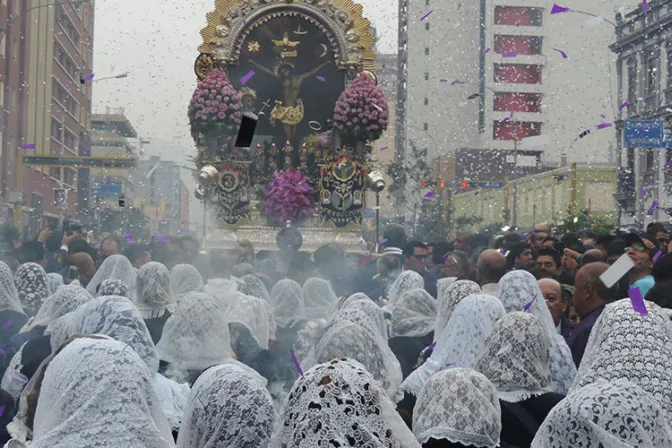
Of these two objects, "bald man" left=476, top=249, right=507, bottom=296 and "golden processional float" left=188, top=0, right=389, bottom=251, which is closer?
"bald man" left=476, top=249, right=507, bottom=296

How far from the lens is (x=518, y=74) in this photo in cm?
6525

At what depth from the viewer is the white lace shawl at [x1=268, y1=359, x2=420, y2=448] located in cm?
303

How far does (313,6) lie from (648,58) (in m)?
19.8

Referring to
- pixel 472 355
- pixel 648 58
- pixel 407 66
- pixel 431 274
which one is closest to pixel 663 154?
pixel 648 58

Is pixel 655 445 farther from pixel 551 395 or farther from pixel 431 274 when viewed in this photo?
pixel 431 274

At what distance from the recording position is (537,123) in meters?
66.1

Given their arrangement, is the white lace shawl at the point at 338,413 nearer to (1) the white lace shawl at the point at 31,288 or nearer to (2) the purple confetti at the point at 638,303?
(2) the purple confetti at the point at 638,303

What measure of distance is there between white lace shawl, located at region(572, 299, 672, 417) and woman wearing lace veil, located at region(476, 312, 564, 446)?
43cm

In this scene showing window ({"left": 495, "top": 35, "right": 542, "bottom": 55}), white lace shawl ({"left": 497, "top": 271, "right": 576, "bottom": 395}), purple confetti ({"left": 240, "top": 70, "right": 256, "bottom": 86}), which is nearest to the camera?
white lace shawl ({"left": 497, "top": 271, "right": 576, "bottom": 395})

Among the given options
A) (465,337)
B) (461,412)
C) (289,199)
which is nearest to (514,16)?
(289,199)

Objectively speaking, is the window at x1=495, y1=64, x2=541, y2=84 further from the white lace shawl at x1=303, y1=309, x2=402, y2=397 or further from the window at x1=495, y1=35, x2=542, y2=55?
the white lace shawl at x1=303, y1=309, x2=402, y2=397

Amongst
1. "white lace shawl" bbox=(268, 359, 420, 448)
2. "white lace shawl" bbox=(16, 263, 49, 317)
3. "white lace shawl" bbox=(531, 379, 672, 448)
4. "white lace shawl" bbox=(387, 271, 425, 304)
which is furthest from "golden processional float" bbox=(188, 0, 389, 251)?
"white lace shawl" bbox=(268, 359, 420, 448)

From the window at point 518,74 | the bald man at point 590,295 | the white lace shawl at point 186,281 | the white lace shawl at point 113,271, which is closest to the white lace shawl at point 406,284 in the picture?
the white lace shawl at point 186,281

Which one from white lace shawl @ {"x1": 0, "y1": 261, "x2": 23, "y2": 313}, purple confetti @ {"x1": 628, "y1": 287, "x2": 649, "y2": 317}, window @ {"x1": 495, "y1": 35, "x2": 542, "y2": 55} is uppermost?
window @ {"x1": 495, "y1": 35, "x2": 542, "y2": 55}
